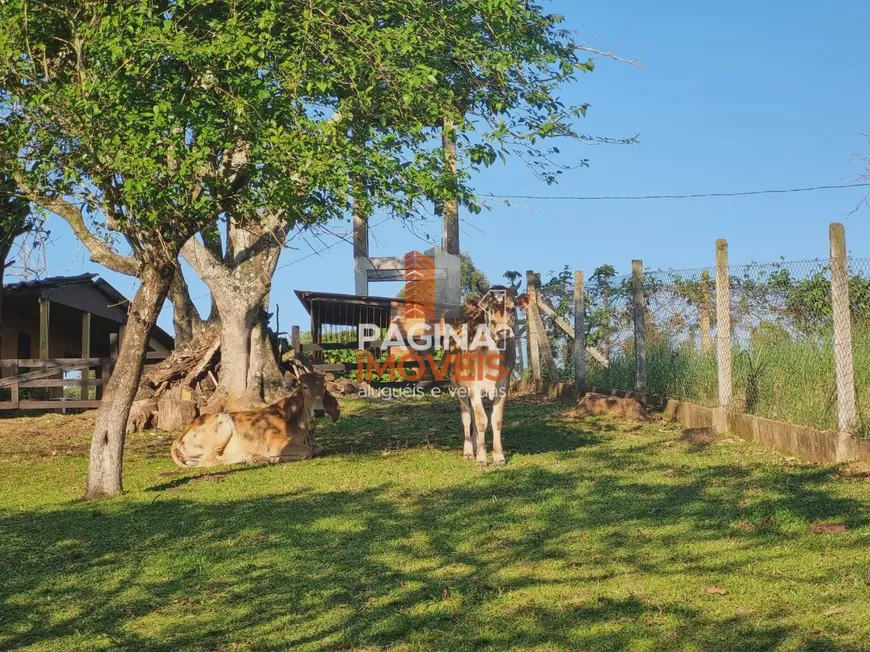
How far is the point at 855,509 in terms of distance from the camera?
935 centimetres

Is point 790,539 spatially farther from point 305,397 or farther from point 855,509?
point 305,397

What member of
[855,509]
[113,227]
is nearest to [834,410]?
[855,509]

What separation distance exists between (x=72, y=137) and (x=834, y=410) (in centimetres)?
944

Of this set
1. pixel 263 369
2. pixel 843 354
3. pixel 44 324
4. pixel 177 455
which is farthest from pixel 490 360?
pixel 44 324

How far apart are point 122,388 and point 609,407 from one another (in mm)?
9387

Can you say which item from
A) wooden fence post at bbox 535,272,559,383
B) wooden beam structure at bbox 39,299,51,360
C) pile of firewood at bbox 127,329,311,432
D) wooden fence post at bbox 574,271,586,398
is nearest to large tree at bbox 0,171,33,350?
pile of firewood at bbox 127,329,311,432

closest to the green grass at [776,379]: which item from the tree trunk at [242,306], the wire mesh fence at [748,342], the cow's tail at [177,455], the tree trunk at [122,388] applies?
the wire mesh fence at [748,342]

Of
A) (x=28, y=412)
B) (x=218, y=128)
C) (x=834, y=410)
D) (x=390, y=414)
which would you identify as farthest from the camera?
(x=28, y=412)

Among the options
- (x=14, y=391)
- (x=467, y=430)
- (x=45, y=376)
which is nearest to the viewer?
(x=467, y=430)

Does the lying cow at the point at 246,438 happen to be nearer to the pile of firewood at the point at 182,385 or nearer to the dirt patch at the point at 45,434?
the dirt patch at the point at 45,434

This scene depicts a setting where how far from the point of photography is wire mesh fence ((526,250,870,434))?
42.6 ft

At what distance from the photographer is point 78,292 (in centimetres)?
2970

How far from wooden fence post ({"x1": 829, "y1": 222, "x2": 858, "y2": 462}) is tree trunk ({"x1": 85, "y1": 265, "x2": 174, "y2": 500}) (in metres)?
7.74

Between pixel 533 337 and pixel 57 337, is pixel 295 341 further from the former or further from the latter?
pixel 57 337
